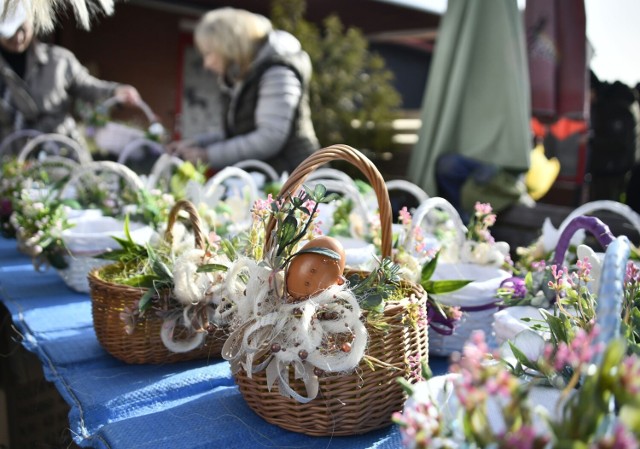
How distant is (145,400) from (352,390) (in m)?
0.40

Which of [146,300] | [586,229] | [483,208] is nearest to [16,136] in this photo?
[146,300]

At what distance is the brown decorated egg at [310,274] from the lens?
853 millimetres

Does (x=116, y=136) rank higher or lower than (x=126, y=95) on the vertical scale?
lower

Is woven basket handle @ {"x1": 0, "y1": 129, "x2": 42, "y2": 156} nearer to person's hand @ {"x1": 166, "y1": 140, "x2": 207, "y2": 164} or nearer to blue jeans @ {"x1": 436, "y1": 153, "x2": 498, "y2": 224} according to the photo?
person's hand @ {"x1": 166, "y1": 140, "x2": 207, "y2": 164}

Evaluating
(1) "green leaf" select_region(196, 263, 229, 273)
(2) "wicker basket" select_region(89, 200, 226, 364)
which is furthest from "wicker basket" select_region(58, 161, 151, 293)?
(1) "green leaf" select_region(196, 263, 229, 273)

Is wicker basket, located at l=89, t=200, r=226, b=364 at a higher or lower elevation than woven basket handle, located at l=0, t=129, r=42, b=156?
lower

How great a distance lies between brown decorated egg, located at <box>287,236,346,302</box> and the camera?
0.85 meters

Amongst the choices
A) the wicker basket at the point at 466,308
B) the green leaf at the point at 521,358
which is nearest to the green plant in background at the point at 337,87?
the wicker basket at the point at 466,308

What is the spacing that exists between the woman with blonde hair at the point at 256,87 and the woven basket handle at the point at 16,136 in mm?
918

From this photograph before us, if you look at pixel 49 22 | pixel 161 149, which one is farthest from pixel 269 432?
pixel 161 149

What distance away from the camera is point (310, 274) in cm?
85

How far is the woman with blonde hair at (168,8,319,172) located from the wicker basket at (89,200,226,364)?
52.9 inches

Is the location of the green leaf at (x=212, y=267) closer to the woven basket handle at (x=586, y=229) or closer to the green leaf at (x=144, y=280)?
the green leaf at (x=144, y=280)

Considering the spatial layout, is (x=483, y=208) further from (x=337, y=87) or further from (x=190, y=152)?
(x=337, y=87)
